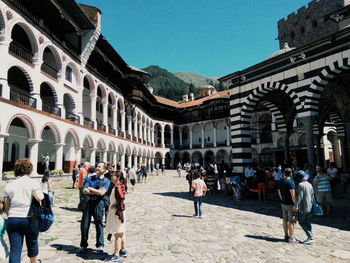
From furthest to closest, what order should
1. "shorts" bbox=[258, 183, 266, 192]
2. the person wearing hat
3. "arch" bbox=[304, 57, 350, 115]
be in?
1. "shorts" bbox=[258, 183, 266, 192]
2. "arch" bbox=[304, 57, 350, 115]
3. the person wearing hat

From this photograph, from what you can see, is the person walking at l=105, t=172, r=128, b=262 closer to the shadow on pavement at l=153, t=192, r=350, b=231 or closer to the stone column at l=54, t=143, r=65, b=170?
the shadow on pavement at l=153, t=192, r=350, b=231

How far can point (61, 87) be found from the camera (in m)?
17.9

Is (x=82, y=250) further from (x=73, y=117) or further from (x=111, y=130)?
(x=111, y=130)

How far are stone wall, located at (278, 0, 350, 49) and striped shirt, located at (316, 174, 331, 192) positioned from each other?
77.7 ft

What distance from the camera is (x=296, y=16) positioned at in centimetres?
3134

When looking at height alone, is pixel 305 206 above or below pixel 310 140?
below

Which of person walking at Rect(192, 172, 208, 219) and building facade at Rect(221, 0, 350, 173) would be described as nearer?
person walking at Rect(192, 172, 208, 219)

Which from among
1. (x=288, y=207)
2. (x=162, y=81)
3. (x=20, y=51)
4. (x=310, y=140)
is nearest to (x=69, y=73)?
(x=20, y=51)

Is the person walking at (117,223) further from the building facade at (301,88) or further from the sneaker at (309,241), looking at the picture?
the building facade at (301,88)

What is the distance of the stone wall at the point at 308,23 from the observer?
1074 inches

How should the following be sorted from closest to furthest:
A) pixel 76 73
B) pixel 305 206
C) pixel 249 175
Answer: pixel 305 206 < pixel 249 175 < pixel 76 73

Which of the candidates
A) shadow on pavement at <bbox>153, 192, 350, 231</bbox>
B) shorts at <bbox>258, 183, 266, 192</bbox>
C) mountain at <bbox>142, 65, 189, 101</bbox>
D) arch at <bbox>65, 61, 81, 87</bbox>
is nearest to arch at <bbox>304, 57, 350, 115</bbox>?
shorts at <bbox>258, 183, 266, 192</bbox>

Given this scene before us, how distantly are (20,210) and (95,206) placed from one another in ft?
4.98

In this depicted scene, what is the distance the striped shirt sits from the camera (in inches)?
284
